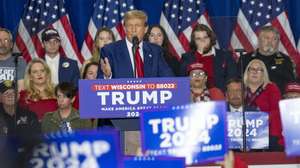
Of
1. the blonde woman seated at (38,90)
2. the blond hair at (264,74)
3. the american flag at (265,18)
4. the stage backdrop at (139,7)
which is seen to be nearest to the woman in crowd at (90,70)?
the blonde woman seated at (38,90)

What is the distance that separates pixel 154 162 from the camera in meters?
4.18

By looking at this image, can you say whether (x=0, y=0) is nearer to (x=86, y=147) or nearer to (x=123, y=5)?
(x=123, y=5)

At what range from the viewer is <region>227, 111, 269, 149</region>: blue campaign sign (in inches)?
278

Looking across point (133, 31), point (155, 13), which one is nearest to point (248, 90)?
point (133, 31)

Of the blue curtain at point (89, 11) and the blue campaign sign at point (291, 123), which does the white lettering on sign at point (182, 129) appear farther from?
the blue curtain at point (89, 11)

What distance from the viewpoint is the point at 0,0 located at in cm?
1036

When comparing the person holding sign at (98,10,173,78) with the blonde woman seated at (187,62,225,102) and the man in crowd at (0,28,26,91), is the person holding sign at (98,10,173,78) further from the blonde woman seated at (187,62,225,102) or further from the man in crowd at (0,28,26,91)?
the man in crowd at (0,28,26,91)

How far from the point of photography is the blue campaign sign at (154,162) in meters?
4.14

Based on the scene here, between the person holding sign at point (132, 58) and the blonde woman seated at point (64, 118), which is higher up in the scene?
the person holding sign at point (132, 58)

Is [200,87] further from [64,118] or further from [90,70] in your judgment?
[64,118]

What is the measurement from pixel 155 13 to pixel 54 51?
6.52 feet

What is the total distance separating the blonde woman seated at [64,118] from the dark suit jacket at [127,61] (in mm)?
430

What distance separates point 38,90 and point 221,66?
1.68m

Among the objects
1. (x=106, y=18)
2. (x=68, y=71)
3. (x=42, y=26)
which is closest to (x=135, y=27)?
(x=68, y=71)
